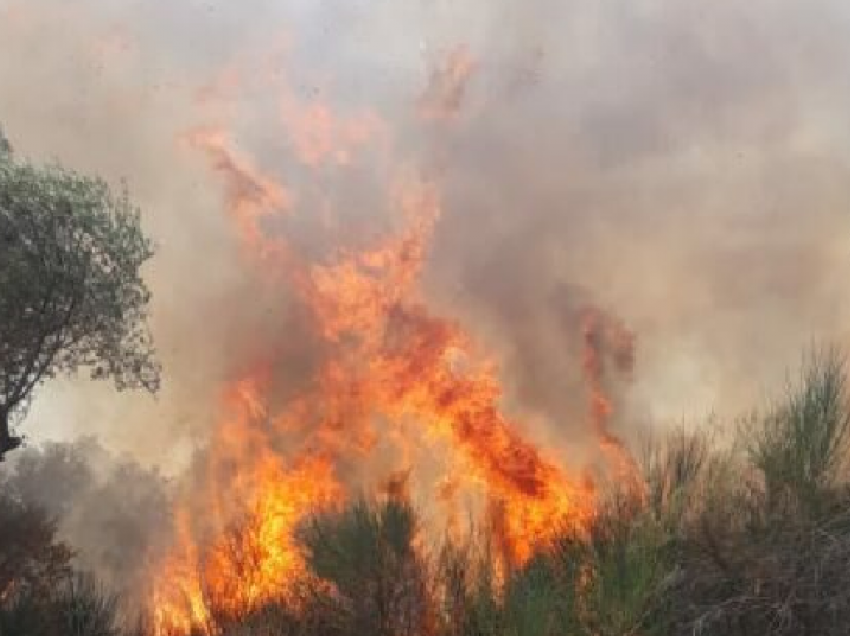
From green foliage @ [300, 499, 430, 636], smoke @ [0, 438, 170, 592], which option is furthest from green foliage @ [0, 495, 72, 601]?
smoke @ [0, 438, 170, 592]

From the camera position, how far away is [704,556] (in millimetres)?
9867

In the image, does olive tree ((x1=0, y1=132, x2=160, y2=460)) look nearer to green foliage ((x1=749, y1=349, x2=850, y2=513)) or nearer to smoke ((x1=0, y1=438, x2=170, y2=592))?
green foliage ((x1=749, y1=349, x2=850, y2=513))

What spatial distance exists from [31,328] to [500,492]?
15.8 metres

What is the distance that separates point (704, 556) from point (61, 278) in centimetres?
1301

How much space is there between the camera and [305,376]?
37.2m

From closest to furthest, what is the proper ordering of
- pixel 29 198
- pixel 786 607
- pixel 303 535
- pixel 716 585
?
pixel 786 607
pixel 716 585
pixel 303 535
pixel 29 198

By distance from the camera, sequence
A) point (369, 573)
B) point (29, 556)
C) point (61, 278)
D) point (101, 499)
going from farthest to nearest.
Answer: point (101, 499) → point (29, 556) → point (61, 278) → point (369, 573)

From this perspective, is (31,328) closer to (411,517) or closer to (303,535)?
(303,535)

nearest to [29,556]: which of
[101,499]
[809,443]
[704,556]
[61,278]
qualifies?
[61,278]

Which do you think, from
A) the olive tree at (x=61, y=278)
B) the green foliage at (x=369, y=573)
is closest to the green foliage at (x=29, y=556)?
the olive tree at (x=61, y=278)

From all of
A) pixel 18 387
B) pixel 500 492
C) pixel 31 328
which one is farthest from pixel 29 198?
pixel 500 492

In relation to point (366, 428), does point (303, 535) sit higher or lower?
lower

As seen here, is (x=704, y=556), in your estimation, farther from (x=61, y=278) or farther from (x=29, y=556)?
(x=29, y=556)

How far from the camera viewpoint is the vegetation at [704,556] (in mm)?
8664
